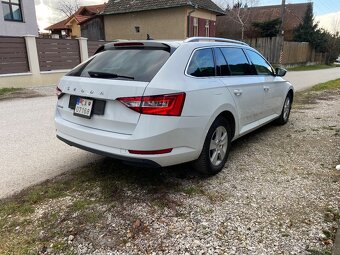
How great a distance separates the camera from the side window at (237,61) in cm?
435

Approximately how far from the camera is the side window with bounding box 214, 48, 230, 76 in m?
4.04

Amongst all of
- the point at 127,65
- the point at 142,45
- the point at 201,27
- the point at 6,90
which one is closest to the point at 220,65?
the point at 142,45

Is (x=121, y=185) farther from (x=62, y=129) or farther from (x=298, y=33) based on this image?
(x=298, y=33)

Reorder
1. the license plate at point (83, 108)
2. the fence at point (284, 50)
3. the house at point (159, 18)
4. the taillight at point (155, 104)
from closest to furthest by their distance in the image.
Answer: the taillight at point (155, 104), the license plate at point (83, 108), the house at point (159, 18), the fence at point (284, 50)

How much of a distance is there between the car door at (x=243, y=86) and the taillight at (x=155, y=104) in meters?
1.10

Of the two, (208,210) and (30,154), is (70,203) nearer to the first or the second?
(208,210)

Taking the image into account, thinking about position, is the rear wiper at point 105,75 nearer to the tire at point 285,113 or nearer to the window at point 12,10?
the tire at point 285,113

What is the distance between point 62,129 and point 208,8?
81.3ft

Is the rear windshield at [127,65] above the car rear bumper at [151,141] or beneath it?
above

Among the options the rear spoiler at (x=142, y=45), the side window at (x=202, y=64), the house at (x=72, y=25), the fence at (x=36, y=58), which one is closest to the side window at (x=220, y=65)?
the side window at (x=202, y=64)

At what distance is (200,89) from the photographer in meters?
3.45

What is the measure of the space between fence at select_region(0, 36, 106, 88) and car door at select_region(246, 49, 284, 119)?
398 inches

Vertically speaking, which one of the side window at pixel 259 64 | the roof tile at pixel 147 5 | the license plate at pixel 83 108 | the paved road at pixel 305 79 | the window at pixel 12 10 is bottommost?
the paved road at pixel 305 79

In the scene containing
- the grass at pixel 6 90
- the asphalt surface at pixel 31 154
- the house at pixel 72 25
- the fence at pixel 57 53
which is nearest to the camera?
the asphalt surface at pixel 31 154
